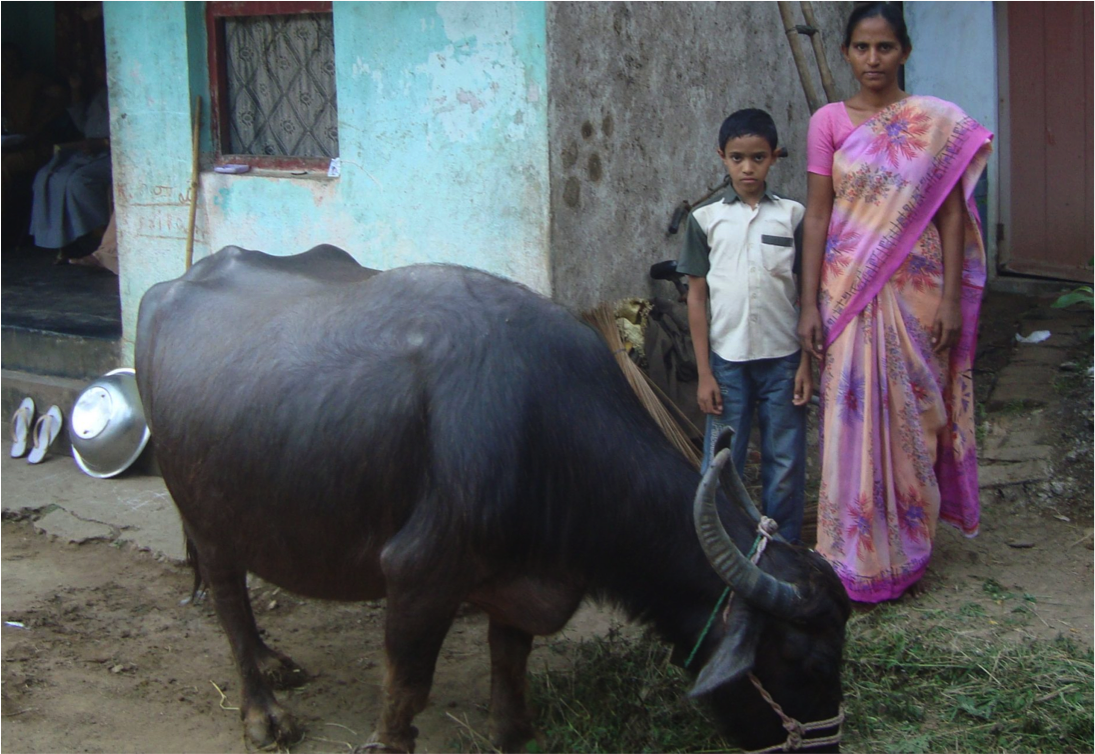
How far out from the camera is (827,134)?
12.5 ft

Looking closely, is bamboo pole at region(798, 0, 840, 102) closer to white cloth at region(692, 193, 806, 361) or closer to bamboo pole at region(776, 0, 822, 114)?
bamboo pole at region(776, 0, 822, 114)

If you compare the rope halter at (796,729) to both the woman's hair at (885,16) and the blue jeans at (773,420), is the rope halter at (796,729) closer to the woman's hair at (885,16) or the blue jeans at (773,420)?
the blue jeans at (773,420)

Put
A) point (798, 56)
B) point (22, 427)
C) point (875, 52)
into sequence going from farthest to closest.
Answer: point (22, 427)
point (798, 56)
point (875, 52)

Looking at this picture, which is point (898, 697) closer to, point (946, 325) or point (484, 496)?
point (946, 325)

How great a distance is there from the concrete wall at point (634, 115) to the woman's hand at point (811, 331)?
1187 mm

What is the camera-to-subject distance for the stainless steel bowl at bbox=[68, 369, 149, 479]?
5855 millimetres

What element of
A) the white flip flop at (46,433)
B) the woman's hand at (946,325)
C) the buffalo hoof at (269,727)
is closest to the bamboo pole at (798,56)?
the woman's hand at (946,325)

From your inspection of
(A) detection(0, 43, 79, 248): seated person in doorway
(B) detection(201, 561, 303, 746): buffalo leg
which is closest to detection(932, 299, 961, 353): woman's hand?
(B) detection(201, 561, 303, 746): buffalo leg

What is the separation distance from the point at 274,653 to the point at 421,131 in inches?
90.1

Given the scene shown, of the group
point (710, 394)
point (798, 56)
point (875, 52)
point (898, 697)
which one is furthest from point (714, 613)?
point (798, 56)

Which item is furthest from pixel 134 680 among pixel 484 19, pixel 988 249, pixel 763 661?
pixel 988 249

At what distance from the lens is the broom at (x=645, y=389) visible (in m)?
4.63

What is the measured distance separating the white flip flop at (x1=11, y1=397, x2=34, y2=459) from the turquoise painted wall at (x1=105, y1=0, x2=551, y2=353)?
128 cm

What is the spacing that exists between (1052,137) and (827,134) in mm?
3996
